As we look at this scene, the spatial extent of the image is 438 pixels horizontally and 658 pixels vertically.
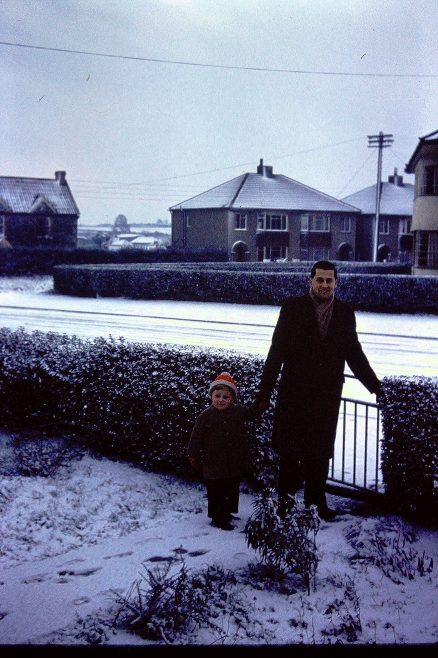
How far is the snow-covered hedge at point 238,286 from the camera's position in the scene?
72.5ft

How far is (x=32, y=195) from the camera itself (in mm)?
42219

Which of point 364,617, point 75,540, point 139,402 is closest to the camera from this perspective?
point 364,617

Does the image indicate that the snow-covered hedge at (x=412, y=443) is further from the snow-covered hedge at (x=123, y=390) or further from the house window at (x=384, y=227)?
the house window at (x=384, y=227)

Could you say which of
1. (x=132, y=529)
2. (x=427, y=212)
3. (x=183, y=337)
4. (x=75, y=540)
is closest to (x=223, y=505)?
(x=132, y=529)

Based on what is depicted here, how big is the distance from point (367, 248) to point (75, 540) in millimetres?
57126

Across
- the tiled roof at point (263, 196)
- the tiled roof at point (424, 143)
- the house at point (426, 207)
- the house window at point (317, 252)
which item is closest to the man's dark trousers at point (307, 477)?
the house at point (426, 207)

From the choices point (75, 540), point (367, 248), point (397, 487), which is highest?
point (367, 248)

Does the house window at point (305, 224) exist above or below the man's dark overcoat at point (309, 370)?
above

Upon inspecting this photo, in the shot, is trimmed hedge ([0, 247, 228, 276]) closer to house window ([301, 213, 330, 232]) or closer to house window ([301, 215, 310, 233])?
house window ([301, 215, 310, 233])

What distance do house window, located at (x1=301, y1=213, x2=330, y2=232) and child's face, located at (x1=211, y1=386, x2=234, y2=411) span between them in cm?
5072

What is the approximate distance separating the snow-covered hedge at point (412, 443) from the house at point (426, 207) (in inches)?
945

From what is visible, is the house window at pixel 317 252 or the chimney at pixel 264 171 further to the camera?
the house window at pixel 317 252

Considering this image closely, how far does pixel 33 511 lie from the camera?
18.7ft

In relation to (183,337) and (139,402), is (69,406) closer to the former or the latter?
(139,402)
